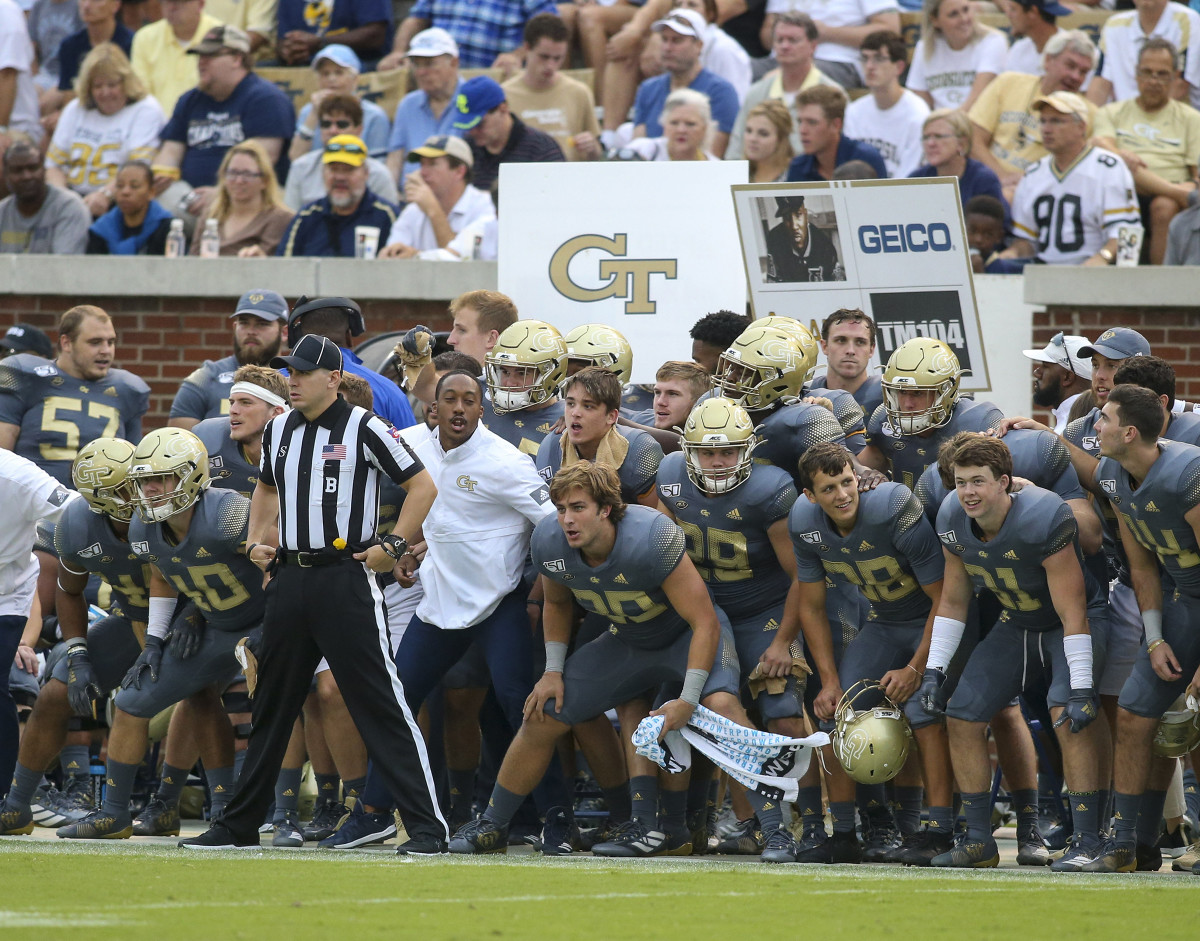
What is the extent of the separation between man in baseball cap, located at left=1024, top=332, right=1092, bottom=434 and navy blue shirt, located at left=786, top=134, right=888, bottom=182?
2759 millimetres

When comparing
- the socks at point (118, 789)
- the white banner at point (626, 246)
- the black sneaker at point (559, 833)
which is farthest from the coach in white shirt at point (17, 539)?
the white banner at point (626, 246)

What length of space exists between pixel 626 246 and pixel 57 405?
321 centimetres

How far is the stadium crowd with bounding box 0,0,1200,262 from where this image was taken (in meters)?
10.9

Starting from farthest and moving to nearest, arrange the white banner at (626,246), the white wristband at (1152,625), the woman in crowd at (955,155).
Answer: the woman in crowd at (955,155)
the white banner at (626,246)
the white wristband at (1152,625)

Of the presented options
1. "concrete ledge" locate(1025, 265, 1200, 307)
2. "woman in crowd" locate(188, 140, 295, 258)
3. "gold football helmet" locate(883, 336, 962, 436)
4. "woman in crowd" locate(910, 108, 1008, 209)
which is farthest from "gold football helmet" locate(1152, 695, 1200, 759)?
"woman in crowd" locate(188, 140, 295, 258)

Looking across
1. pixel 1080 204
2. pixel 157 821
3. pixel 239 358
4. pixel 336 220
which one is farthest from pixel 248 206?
pixel 1080 204

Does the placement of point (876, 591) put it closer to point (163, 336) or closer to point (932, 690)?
point (932, 690)

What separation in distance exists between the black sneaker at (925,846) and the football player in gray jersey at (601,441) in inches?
69.7

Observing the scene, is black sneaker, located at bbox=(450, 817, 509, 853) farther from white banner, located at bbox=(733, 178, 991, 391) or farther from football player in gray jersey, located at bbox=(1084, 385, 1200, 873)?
white banner, located at bbox=(733, 178, 991, 391)

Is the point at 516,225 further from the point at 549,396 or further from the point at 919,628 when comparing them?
the point at 919,628

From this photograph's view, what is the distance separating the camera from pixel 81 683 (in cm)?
789

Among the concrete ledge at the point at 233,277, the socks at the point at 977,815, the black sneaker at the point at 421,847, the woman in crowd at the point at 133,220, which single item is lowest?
the black sneaker at the point at 421,847

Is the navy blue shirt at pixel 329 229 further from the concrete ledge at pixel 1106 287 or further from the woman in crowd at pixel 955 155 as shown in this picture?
the concrete ledge at pixel 1106 287

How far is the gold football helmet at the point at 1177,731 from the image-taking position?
22.3 ft
